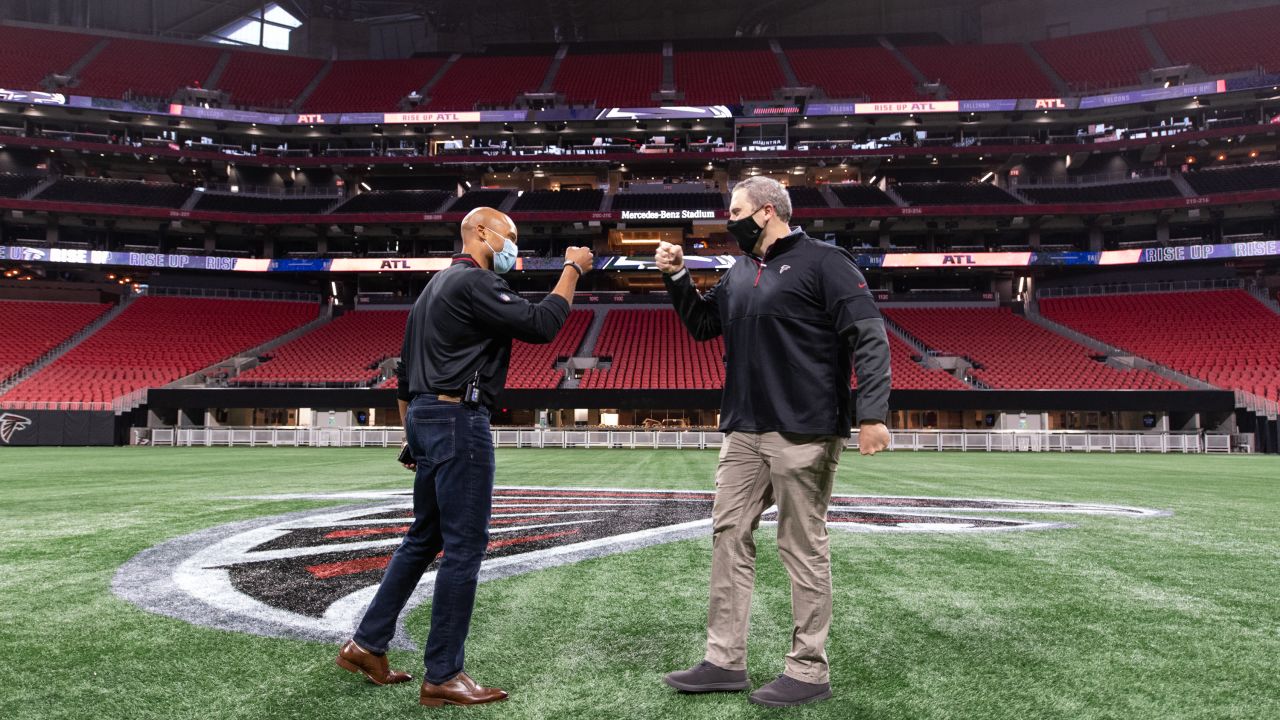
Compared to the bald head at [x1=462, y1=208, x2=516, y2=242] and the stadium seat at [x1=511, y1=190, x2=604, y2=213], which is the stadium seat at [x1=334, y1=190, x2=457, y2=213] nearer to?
the stadium seat at [x1=511, y1=190, x2=604, y2=213]

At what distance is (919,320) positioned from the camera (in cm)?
4103

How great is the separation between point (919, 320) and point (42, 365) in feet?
151

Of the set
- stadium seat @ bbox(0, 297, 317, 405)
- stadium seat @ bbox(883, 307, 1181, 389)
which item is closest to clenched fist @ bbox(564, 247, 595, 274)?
stadium seat @ bbox(883, 307, 1181, 389)

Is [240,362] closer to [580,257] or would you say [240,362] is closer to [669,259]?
[580,257]

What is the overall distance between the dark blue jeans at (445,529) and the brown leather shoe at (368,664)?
4 centimetres

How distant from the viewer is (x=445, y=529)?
9.77ft

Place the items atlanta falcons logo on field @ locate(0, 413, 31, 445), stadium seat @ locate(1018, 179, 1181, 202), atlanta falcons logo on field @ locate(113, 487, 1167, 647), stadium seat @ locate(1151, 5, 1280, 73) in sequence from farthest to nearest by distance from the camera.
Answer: stadium seat @ locate(1151, 5, 1280, 73)
stadium seat @ locate(1018, 179, 1181, 202)
atlanta falcons logo on field @ locate(0, 413, 31, 445)
atlanta falcons logo on field @ locate(113, 487, 1167, 647)

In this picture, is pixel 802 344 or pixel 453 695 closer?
pixel 453 695

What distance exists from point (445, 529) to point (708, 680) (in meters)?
1.30

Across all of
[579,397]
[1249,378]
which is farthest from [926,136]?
[579,397]

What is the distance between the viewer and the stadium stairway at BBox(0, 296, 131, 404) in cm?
3158

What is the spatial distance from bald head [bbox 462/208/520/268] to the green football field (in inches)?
76.8

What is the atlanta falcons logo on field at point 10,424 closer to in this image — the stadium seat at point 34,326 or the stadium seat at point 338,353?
the stadium seat at point 34,326

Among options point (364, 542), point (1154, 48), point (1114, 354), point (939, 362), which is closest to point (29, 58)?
point (364, 542)
